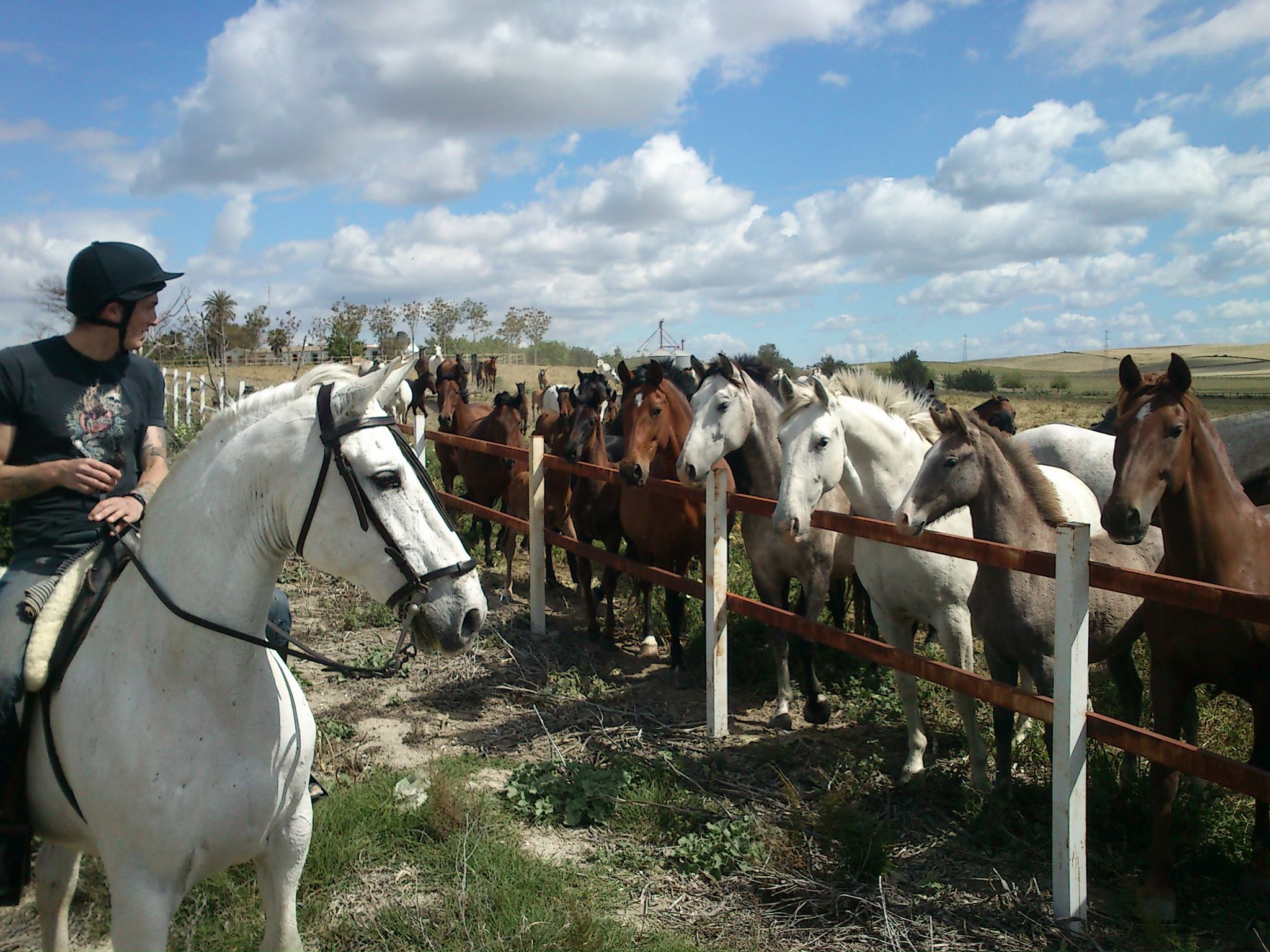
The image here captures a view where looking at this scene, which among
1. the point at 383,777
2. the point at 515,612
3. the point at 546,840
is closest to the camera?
the point at 546,840

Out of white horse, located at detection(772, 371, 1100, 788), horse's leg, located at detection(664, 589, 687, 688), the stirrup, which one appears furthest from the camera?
horse's leg, located at detection(664, 589, 687, 688)

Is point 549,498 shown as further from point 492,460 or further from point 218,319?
point 218,319

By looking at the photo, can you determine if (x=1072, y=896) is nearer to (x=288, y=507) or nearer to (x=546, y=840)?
(x=546, y=840)

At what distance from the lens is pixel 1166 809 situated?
3182 millimetres

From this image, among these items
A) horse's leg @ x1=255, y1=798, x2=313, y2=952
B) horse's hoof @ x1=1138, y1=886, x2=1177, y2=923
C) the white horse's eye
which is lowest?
horse's hoof @ x1=1138, y1=886, x2=1177, y2=923

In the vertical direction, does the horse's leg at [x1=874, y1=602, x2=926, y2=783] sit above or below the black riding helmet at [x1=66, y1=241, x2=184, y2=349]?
below

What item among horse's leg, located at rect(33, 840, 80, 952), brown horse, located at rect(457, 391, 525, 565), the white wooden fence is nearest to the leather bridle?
horse's leg, located at rect(33, 840, 80, 952)

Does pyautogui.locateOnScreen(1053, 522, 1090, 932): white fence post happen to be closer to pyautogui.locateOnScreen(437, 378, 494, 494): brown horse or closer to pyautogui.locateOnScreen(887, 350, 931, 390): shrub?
pyautogui.locateOnScreen(437, 378, 494, 494): brown horse

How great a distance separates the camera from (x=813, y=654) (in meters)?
5.26

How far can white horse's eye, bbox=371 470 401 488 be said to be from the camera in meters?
2.08

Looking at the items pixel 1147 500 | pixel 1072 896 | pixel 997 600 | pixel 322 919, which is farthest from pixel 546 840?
pixel 1147 500

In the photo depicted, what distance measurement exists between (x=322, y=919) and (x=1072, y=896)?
2.89 m

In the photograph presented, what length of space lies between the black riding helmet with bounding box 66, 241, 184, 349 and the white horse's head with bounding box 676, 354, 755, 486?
3574 millimetres

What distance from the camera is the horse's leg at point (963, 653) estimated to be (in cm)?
429
